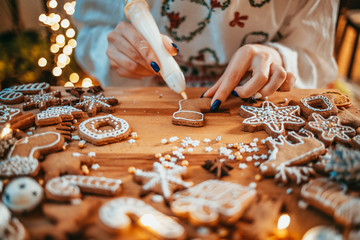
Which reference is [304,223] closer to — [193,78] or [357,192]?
[357,192]

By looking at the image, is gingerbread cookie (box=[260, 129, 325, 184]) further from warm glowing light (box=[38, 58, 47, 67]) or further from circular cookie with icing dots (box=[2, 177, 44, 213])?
warm glowing light (box=[38, 58, 47, 67])

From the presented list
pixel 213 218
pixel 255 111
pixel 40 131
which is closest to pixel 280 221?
pixel 213 218

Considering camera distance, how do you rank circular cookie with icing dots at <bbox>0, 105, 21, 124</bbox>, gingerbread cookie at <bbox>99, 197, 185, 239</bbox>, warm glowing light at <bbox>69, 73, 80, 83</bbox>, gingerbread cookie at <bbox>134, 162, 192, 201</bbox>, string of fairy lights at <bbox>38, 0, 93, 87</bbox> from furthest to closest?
warm glowing light at <bbox>69, 73, 80, 83</bbox> → string of fairy lights at <bbox>38, 0, 93, 87</bbox> → circular cookie with icing dots at <bbox>0, 105, 21, 124</bbox> → gingerbread cookie at <bbox>134, 162, 192, 201</bbox> → gingerbread cookie at <bbox>99, 197, 185, 239</bbox>

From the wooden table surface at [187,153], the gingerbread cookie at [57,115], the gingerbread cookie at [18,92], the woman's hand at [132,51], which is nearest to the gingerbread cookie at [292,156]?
the wooden table surface at [187,153]

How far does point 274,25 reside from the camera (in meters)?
1.36

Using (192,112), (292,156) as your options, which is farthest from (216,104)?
(292,156)

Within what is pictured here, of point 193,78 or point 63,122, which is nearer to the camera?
point 63,122

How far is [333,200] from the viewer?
587mm

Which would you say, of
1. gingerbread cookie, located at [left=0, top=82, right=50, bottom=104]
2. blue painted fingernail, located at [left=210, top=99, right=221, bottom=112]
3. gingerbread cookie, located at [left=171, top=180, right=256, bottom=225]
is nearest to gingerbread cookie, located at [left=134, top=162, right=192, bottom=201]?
gingerbread cookie, located at [left=171, top=180, right=256, bottom=225]

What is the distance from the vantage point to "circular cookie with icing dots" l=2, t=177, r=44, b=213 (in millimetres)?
575

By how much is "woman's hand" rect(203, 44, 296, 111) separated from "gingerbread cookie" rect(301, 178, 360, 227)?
1.58ft

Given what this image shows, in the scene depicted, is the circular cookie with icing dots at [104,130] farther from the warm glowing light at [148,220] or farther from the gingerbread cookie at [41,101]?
the warm glowing light at [148,220]

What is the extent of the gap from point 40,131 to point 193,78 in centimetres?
90

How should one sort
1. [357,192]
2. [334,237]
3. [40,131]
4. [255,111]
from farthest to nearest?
[255,111]
[40,131]
[357,192]
[334,237]
